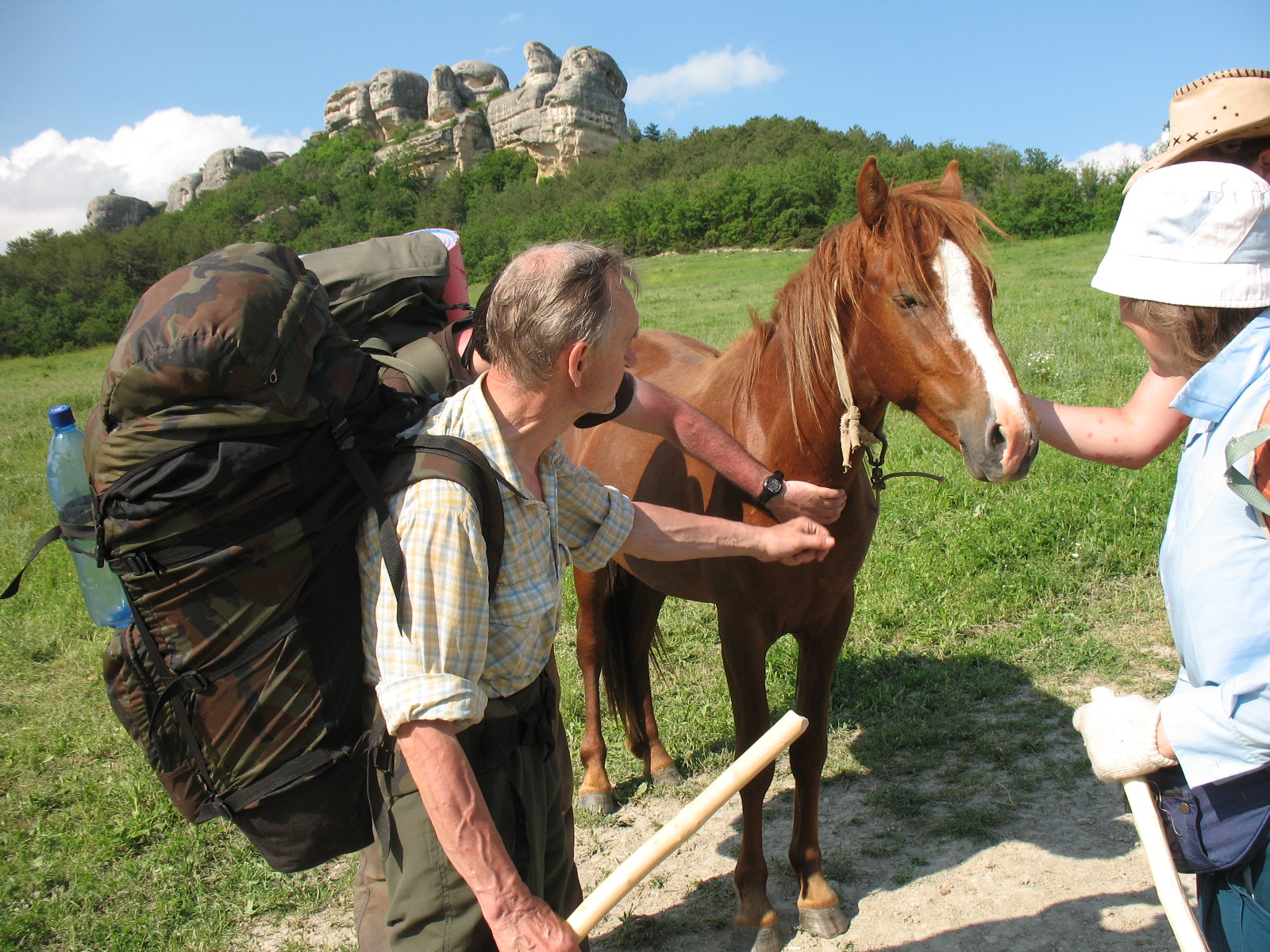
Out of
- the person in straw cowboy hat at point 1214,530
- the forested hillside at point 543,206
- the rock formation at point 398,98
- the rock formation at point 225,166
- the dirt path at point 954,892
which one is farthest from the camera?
the rock formation at point 225,166

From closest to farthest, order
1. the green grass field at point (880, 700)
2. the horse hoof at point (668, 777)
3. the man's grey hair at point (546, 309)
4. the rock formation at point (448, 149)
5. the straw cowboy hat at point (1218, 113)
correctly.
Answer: the man's grey hair at point (546, 309) < the straw cowboy hat at point (1218, 113) < the green grass field at point (880, 700) < the horse hoof at point (668, 777) < the rock formation at point (448, 149)

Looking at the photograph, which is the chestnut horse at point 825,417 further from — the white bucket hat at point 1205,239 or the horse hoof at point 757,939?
the white bucket hat at point 1205,239

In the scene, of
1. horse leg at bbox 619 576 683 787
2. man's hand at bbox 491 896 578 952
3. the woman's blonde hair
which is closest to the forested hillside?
horse leg at bbox 619 576 683 787

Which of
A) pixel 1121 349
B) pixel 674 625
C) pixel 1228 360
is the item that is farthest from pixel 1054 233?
pixel 1228 360

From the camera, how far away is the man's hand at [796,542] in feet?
7.09

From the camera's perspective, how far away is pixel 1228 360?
1334mm

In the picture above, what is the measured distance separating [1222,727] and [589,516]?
4.13ft

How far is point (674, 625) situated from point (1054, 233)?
32424mm

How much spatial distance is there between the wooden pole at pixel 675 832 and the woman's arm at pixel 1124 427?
1.29m

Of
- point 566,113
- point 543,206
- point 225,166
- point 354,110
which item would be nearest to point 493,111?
point 566,113

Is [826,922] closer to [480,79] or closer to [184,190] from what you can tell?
[480,79]

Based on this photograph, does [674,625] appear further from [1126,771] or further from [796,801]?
[1126,771]

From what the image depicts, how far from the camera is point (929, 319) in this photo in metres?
2.21

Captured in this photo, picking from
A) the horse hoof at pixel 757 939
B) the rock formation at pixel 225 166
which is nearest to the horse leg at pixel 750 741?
the horse hoof at pixel 757 939
